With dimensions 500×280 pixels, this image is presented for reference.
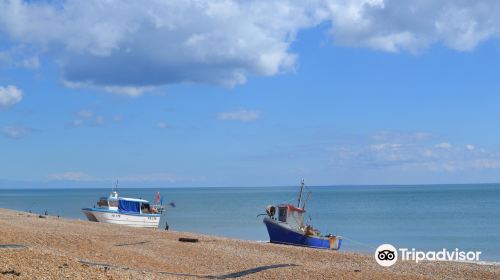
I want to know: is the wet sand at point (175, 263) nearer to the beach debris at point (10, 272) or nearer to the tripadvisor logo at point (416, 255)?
the beach debris at point (10, 272)

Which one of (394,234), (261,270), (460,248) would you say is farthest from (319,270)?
(394,234)

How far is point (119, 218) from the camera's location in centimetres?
4847

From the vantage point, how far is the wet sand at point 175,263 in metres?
14.9

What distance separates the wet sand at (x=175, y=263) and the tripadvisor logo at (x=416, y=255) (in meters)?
0.56

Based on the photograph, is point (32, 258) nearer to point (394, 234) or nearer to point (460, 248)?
point (460, 248)

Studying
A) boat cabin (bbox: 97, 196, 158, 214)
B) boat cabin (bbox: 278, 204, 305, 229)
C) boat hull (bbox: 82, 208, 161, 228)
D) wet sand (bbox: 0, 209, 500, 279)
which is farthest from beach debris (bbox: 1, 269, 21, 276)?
boat cabin (bbox: 97, 196, 158, 214)

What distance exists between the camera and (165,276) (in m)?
16.8

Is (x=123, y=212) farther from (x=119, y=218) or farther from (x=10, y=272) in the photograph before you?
(x=10, y=272)

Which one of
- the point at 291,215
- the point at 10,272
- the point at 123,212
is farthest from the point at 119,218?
the point at 10,272

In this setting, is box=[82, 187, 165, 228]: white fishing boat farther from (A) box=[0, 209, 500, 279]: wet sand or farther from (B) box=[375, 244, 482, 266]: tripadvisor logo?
(A) box=[0, 209, 500, 279]: wet sand

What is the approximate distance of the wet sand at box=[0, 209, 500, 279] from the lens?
14.9 m

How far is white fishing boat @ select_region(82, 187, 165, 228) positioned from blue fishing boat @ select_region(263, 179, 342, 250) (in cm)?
1551

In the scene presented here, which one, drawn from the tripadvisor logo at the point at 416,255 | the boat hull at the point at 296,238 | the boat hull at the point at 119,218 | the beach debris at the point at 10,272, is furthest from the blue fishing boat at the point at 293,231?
the beach debris at the point at 10,272

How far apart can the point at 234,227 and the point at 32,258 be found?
162 feet
